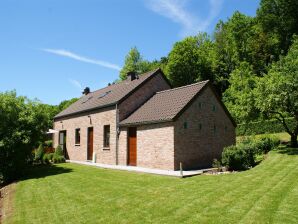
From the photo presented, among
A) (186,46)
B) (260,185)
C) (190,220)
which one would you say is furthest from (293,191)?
(186,46)

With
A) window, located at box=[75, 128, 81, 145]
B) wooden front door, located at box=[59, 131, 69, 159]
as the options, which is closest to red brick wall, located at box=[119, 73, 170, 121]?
window, located at box=[75, 128, 81, 145]

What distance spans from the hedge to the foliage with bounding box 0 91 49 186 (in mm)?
25150

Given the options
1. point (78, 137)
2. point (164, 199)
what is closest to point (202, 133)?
point (164, 199)

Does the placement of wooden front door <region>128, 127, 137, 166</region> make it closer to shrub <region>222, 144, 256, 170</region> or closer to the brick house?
the brick house

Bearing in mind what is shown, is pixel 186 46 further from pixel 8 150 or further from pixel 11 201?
pixel 11 201

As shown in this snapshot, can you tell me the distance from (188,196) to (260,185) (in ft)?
10.6

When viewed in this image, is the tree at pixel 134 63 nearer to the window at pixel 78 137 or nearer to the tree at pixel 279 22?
the tree at pixel 279 22

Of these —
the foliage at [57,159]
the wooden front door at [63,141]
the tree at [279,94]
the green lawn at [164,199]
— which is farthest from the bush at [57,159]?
the tree at [279,94]

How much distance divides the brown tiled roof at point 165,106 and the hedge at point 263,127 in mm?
16938

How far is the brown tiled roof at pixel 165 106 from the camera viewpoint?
18.0m

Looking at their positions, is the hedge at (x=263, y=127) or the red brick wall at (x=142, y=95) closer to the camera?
the red brick wall at (x=142, y=95)

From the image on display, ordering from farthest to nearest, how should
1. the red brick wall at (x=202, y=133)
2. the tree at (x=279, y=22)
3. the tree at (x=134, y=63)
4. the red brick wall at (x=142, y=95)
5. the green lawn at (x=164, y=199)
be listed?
the tree at (x=134, y=63), the tree at (x=279, y=22), the red brick wall at (x=142, y=95), the red brick wall at (x=202, y=133), the green lawn at (x=164, y=199)

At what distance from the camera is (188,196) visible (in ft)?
33.6

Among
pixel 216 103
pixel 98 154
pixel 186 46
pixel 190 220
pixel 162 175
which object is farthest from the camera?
pixel 186 46
